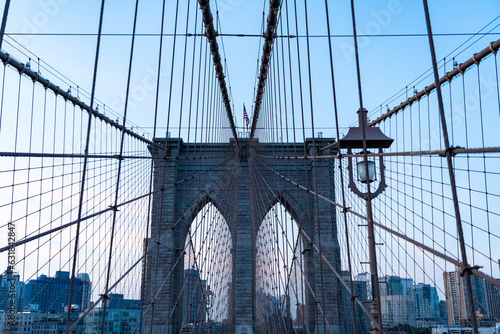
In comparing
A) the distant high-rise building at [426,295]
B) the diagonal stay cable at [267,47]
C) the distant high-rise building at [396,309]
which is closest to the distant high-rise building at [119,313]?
the distant high-rise building at [396,309]

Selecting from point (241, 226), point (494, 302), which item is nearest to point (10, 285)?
point (494, 302)

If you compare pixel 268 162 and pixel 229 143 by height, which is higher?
pixel 229 143

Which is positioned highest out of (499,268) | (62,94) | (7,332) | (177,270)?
(62,94)

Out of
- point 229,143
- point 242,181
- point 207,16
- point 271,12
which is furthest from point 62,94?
point 242,181

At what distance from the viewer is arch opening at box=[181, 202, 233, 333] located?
28.7ft

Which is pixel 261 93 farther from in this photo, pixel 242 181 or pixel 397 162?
pixel 242 181

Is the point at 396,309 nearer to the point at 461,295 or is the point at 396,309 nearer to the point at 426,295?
the point at 426,295

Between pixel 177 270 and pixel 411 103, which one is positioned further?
pixel 177 270

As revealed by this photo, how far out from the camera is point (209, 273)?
1088 cm

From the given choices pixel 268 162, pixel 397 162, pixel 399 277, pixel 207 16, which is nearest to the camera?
pixel 207 16

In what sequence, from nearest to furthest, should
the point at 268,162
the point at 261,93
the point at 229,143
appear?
1. the point at 261,93
2. the point at 268,162
3. the point at 229,143

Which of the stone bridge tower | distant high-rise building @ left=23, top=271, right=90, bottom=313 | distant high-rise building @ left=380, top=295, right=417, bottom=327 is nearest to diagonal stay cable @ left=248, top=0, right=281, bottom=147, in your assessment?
the stone bridge tower

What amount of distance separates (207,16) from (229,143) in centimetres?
958

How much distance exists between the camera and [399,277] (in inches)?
302
